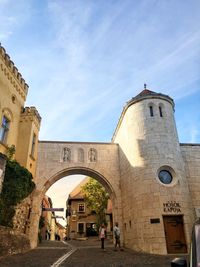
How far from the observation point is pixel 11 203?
1203 centimetres

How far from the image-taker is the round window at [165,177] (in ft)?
47.5

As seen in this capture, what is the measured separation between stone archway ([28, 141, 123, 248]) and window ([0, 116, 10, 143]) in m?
4.15

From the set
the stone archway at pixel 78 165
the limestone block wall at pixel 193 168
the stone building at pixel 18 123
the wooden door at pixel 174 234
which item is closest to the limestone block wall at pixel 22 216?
the stone building at pixel 18 123

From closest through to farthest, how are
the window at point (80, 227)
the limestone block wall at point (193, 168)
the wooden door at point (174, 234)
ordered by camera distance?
the wooden door at point (174, 234), the limestone block wall at point (193, 168), the window at point (80, 227)

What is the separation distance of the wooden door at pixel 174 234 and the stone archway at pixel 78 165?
489 centimetres

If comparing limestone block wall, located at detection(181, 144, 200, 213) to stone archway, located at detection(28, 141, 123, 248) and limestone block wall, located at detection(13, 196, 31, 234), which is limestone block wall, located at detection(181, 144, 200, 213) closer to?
stone archway, located at detection(28, 141, 123, 248)

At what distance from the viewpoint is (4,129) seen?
14.9 m

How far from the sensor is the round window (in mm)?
14475

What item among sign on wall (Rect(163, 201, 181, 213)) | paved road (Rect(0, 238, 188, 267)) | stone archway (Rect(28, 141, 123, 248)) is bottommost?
paved road (Rect(0, 238, 188, 267))

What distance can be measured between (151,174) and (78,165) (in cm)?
669

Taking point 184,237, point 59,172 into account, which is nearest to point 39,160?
point 59,172

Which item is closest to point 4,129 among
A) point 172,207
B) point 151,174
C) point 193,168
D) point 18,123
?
point 18,123

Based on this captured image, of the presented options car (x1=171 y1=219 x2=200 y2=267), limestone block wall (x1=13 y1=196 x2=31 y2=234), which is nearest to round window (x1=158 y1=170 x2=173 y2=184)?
limestone block wall (x1=13 y1=196 x2=31 y2=234)

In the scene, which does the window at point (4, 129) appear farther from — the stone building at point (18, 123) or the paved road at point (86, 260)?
the paved road at point (86, 260)
